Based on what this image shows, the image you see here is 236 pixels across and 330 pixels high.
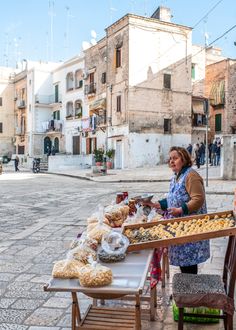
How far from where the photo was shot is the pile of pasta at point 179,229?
3.30 meters

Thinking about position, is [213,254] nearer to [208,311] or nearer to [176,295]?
[208,311]

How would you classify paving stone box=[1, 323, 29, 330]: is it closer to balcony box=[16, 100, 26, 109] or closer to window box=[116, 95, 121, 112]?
window box=[116, 95, 121, 112]

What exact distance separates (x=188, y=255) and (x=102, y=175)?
65.0 ft

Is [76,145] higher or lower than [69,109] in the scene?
lower

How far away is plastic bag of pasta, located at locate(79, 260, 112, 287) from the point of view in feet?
8.25

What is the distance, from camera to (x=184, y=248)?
147 inches

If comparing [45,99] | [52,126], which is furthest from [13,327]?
[45,99]

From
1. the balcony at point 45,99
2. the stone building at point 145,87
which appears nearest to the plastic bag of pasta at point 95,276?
the stone building at point 145,87

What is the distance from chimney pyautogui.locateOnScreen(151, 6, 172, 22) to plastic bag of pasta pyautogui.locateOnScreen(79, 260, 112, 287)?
31.2m

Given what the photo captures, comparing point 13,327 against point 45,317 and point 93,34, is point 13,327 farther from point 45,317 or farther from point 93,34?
point 93,34

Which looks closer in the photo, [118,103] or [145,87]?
[145,87]

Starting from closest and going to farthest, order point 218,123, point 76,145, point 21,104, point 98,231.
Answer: point 98,231 → point 218,123 → point 76,145 → point 21,104

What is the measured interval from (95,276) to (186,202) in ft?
5.23

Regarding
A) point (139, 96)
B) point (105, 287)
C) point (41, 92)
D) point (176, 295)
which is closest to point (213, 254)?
point (176, 295)
